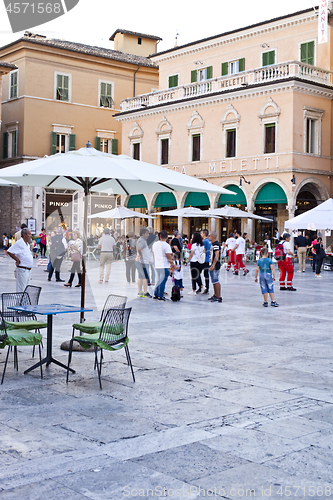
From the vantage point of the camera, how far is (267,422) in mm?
5398

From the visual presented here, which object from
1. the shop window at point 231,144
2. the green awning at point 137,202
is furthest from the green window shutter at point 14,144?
the shop window at point 231,144

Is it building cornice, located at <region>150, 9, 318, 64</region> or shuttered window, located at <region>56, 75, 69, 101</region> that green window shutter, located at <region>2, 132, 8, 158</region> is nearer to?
shuttered window, located at <region>56, 75, 69, 101</region>

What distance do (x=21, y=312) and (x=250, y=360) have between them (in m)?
3.01

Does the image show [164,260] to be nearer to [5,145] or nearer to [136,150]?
[136,150]

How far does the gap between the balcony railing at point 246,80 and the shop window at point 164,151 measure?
2.41 m

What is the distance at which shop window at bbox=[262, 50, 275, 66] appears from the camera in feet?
110

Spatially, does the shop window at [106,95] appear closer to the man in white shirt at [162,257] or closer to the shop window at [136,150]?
the shop window at [136,150]

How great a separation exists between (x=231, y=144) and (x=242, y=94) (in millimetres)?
2751

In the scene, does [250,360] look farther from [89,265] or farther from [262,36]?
[262,36]

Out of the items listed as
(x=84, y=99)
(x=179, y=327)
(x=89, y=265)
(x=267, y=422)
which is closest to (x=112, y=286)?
(x=179, y=327)

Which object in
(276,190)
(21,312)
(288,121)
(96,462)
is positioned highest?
(288,121)

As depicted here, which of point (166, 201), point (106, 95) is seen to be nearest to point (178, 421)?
point (166, 201)

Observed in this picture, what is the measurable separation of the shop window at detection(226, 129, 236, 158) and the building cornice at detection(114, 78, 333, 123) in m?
1.69

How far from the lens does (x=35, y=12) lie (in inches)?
161
